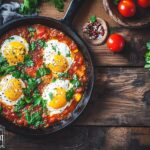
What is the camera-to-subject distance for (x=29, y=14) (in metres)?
4.27

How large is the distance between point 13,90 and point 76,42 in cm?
66

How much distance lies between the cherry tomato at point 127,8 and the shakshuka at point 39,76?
492 mm

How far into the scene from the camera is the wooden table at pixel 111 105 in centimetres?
429

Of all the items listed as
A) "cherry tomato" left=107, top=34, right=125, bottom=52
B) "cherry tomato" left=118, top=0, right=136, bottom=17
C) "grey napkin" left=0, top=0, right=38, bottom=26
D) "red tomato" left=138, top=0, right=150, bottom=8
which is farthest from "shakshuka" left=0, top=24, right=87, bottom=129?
"red tomato" left=138, top=0, right=150, bottom=8

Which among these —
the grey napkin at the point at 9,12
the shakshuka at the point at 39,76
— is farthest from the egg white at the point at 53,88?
the grey napkin at the point at 9,12

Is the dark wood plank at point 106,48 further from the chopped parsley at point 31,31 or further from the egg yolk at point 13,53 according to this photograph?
the egg yolk at point 13,53

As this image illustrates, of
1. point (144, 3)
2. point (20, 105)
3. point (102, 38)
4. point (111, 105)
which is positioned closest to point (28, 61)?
point (20, 105)

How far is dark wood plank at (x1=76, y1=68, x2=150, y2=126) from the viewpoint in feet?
14.1

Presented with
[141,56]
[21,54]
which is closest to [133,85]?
[141,56]

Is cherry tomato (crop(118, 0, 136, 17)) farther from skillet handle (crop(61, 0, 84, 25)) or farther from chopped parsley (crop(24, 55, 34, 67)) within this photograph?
chopped parsley (crop(24, 55, 34, 67))

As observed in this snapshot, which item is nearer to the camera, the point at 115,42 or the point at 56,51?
the point at 115,42

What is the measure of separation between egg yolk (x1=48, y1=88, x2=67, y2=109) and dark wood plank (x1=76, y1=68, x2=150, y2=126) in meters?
0.24

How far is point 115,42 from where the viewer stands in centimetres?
416

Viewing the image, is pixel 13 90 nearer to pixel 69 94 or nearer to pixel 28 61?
pixel 28 61
